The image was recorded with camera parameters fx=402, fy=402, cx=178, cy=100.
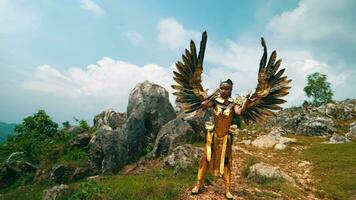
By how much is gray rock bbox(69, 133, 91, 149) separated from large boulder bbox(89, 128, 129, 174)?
13.0 ft

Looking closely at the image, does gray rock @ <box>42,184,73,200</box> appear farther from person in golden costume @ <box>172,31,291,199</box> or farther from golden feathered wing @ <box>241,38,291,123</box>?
golden feathered wing @ <box>241,38,291,123</box>

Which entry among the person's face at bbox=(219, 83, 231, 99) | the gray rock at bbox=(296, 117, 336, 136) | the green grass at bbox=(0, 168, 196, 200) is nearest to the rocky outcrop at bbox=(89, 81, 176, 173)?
the green grass at bbox=(0, 168, 196, 200)

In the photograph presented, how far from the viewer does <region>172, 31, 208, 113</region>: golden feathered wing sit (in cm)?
1363

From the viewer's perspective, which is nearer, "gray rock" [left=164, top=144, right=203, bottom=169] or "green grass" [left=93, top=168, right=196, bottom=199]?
"green grass" [left=93, top=168, right=196, bottom=199]

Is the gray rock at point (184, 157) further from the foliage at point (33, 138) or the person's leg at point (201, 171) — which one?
the foliage at point (33, 138)

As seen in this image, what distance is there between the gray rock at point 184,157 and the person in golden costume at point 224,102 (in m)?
5.50

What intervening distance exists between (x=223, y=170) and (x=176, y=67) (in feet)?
12.6

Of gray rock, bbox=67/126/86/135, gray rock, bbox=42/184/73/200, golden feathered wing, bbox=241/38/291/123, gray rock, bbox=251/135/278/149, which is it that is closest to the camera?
golden feathered wing, bbox=241/38/291/123

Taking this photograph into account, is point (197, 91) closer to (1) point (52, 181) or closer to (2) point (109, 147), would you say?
(2) point (109, 147)

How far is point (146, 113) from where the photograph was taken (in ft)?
94.8

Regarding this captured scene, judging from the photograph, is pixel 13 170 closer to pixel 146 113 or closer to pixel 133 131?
pixel 133 131

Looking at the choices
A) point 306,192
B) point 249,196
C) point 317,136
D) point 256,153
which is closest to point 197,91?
point 249,196

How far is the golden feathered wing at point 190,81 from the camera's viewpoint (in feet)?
44.7

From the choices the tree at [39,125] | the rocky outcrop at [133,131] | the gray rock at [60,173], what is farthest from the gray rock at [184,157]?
the tree at [39,125]
